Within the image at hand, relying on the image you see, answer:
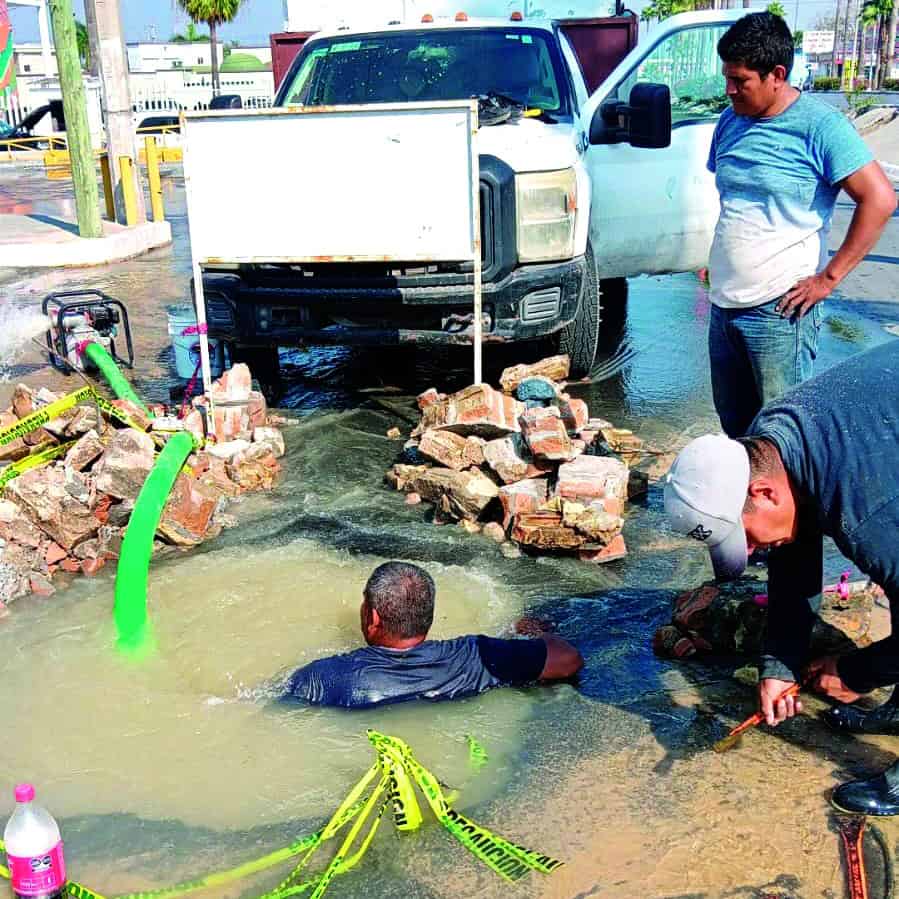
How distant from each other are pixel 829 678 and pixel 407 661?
139cm

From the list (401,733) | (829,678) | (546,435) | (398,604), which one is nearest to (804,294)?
(829,678)

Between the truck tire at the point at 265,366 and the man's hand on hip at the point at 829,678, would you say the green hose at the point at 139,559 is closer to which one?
the truck tire at the point at 265,366

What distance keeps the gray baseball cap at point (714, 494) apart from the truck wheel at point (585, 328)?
4219 millimetres

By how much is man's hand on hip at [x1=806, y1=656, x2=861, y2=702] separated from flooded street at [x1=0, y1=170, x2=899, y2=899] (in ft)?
0.46

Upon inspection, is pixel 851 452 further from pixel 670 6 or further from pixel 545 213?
pixel 670 6

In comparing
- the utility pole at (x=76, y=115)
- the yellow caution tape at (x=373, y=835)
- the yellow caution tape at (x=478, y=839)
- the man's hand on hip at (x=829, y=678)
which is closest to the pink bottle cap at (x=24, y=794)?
the yellow caution tape at (x=373, y=835)

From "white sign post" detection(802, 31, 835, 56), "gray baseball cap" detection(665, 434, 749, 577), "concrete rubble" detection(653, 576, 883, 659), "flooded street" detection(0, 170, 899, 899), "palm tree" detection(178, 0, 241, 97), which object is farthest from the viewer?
"white sign post" detection(802, 31, 835, 56)

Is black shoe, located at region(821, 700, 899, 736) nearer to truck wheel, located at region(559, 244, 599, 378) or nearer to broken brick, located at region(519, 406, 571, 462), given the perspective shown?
broken brick, located at region(519, 406, 571, 462)

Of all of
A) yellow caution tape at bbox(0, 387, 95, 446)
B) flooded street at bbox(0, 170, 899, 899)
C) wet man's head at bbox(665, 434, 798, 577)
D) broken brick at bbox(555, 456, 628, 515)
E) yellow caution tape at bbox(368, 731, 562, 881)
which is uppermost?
wet man's head at bbox(665, 434, 798, 577)

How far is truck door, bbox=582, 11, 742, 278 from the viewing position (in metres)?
6.94

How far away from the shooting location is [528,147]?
237 inches

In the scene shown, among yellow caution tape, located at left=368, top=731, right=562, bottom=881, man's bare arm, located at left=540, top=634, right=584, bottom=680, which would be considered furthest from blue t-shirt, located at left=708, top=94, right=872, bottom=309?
yellow caution tape, located at left=368, top=731, right=562, bottom=881

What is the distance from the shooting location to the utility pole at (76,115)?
12477mm

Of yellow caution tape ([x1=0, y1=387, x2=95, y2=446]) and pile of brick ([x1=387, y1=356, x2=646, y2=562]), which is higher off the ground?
yellow caution tape ([x1=0, y1=387, x2=95, y2=446])
